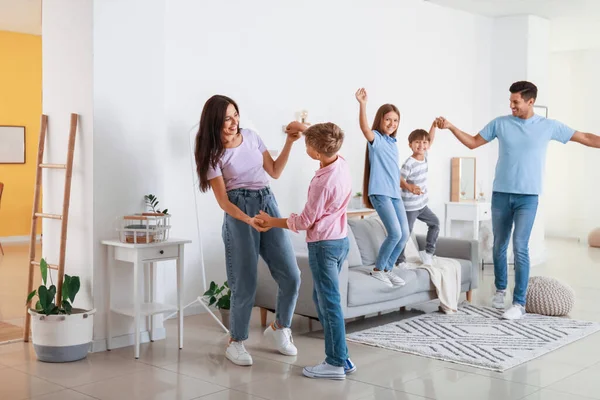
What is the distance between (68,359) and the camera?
4.16 m

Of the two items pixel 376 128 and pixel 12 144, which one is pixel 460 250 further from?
pixel 12 144

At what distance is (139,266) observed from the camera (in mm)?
4352

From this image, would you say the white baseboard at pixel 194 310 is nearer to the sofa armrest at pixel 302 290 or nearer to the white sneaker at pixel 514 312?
the sofa armrest at pixel 302 290

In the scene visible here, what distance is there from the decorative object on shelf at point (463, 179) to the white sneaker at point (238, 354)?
4.91m

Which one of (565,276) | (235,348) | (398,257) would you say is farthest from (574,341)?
(565,276)

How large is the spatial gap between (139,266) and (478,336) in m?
2.21

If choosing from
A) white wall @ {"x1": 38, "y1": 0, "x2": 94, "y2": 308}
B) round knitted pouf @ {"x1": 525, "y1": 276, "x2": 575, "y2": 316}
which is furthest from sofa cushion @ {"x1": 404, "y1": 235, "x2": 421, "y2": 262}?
white wall @ {"x1": 38, "y1": 0, "x2": 94, "y2": 308}

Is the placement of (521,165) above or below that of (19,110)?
below

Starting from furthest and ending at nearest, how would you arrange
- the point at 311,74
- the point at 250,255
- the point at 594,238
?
the point at 594,238 → the point at 311,74 → the point at 250,255

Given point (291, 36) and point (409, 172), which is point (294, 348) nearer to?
point (409, 172)

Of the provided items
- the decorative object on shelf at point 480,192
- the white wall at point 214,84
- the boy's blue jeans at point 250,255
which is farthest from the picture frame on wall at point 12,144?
the boy's blue jeans at point 250,255

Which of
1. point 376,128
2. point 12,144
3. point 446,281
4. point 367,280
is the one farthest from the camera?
point 12,144

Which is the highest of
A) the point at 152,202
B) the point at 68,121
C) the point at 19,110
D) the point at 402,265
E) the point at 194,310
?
the point at 19,110

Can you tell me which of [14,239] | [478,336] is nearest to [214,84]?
[478,336]
